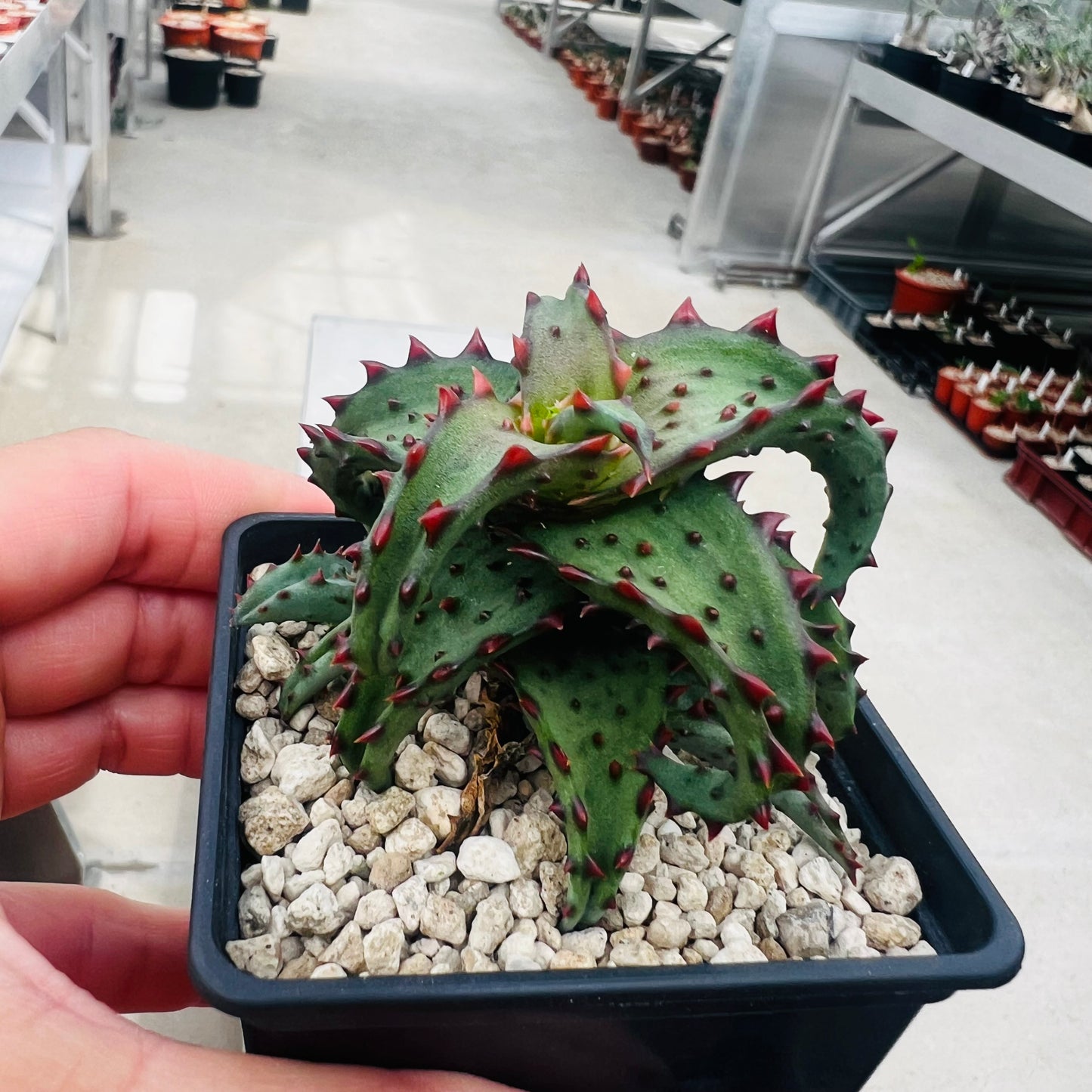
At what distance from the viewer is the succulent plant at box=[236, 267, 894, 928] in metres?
0.44

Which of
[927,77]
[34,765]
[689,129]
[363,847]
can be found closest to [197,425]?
[34,765]

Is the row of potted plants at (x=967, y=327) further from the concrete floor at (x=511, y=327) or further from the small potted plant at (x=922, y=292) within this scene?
the concrete floor at (x=511, y=327)

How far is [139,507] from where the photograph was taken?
75 cm

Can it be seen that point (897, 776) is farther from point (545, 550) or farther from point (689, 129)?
point (689, 129)

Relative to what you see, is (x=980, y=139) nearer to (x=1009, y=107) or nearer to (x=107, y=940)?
(x=1009, y=107)

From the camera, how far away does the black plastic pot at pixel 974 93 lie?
2752 mm

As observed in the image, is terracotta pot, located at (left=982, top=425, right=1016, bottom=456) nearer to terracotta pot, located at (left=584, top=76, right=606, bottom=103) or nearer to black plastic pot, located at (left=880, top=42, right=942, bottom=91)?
black plastic pot, located at (left=880, top=42, right=942, bottom=91)

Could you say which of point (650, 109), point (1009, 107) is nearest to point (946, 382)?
point (1009, 107)

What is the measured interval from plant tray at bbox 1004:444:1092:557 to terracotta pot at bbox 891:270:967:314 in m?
0.74

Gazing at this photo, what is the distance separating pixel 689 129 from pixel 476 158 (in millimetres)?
1108

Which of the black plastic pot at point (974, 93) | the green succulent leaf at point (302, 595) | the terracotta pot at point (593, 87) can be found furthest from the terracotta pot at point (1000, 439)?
the terracotta pot at point (593, 87)

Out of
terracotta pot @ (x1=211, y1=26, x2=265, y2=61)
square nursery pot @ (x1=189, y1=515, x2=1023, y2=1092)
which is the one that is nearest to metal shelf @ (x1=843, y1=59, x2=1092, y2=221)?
square nursery pot @ (x1=189, y1=515, x2=1023, y2=1092)

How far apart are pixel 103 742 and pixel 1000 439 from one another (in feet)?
7.28

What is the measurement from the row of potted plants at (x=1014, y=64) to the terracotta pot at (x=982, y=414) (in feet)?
1.88
